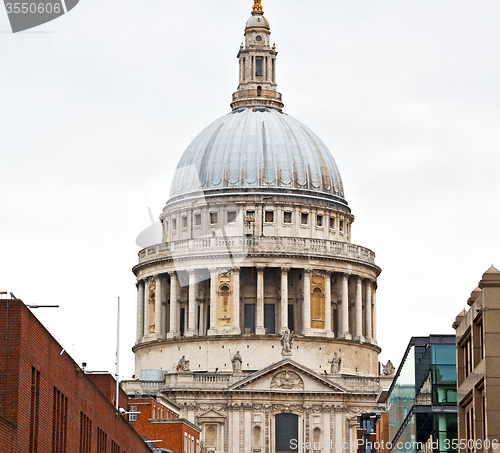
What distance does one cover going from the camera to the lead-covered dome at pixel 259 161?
503 ft

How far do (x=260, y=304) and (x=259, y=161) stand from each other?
15.4 metres

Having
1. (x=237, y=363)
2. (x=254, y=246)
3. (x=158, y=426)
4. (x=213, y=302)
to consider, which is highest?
(x=254, y=246)

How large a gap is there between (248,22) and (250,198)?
66.0 feet

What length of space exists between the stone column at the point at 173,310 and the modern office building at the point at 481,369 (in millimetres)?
94443

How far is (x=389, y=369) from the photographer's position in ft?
463

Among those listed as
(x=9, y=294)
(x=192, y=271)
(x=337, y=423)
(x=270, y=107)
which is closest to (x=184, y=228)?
(x=192, y=271)

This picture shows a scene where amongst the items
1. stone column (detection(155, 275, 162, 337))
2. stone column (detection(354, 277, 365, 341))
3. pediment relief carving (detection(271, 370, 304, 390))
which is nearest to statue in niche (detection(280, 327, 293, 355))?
pediment relief carving (detection(271, 370, 304, 390))

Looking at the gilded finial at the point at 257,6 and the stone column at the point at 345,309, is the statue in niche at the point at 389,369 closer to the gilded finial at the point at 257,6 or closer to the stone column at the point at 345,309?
the stone column at the point at 345,309

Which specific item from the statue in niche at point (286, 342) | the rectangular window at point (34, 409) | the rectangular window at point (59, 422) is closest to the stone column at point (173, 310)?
the statue in niche at point (286, 342)

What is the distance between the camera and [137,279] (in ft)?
514

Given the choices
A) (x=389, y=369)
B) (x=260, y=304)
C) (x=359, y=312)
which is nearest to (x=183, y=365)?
(x=260, y=304)

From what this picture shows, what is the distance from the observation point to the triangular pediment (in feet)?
445

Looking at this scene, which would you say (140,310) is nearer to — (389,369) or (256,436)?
(256,436)

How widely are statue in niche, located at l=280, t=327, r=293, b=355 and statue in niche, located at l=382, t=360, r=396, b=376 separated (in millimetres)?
8737
